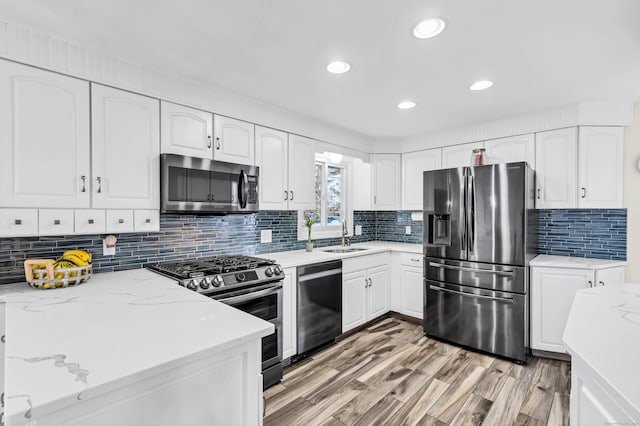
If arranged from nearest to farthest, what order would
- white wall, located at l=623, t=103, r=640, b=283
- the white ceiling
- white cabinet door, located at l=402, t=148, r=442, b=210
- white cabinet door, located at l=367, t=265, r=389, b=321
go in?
the white ceiling → white wall, located at l=623, t=103, r=640, b=283 → white cabinet door, located at l=367, t=265, r=389, b=321 → white cabinet door, located at l=402, t=148, r=442, b=210

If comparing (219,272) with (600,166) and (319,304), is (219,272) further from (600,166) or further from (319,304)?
(600,166)

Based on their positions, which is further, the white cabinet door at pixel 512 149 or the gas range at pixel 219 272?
the white cabinet door at pixel 512 149

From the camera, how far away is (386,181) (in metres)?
4.30

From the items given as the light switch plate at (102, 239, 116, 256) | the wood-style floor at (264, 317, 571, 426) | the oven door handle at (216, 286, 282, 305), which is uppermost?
the light switch plate at (102, 239, 116, 256)

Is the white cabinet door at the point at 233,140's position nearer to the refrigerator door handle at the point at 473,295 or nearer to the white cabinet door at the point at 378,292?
the white cabinet door at the point at 378,292

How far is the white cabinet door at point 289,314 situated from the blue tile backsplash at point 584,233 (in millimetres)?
2724

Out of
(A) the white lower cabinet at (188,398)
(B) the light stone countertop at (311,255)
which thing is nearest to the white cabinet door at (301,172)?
(B) the light stone countertop at (311,255)

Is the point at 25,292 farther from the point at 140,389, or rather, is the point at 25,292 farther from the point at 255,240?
the point at 255,240

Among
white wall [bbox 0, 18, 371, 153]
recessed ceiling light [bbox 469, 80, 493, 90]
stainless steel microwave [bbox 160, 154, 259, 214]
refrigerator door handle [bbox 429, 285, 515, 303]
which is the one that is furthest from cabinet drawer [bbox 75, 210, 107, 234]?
refrigerator door handle [bbox 429, 285, 515, 303]

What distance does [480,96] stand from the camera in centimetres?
271

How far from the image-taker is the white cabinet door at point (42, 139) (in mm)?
1654

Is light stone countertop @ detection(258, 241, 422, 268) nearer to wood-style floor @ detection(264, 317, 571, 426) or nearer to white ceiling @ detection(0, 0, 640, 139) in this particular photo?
wood-style floor @ detection(264, 317, 571, 426)

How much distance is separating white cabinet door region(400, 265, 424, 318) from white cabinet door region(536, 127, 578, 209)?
4.76ft

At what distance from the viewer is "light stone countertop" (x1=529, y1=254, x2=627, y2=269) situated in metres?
2.76
